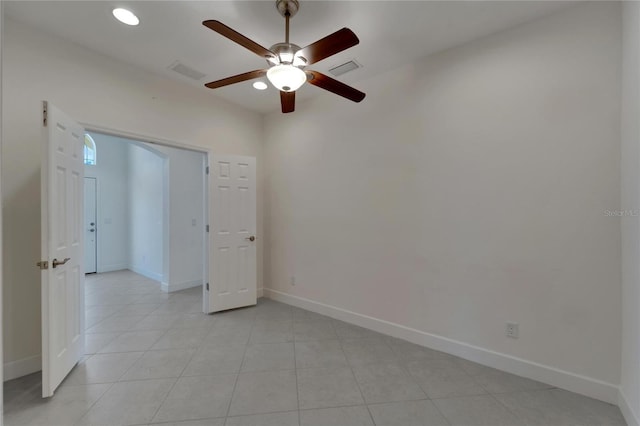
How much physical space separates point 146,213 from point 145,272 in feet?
3.81

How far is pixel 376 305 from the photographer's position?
132 inches

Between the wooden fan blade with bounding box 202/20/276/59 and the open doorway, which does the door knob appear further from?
the wooden fan blade with bounding box 202/20/276/59

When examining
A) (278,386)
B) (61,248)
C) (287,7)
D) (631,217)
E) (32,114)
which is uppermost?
(287,7)

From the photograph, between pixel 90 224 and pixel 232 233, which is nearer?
pixel 232 233

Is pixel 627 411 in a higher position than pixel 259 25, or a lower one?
lower

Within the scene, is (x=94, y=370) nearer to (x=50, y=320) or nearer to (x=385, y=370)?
(x=50, y=320)

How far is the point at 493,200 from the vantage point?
103 inches

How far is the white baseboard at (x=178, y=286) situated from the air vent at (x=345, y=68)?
3.96 meters

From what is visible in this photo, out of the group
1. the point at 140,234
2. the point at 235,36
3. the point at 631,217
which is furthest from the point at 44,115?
the point at 140,234

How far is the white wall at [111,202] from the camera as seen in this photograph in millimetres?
6273

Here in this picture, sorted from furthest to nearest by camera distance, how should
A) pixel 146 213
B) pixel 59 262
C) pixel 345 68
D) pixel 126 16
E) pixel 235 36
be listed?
pixel 146 213 < pixel 345 68 < pixel 126 16 < pixel 59 262 < pixel 235 36

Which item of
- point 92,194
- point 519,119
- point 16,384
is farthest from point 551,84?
point 92,194

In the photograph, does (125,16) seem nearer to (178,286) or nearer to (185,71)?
(185,71)

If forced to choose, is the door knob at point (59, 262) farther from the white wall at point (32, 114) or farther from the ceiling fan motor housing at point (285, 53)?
the ceiling fan motor housing at point (285, 53)
